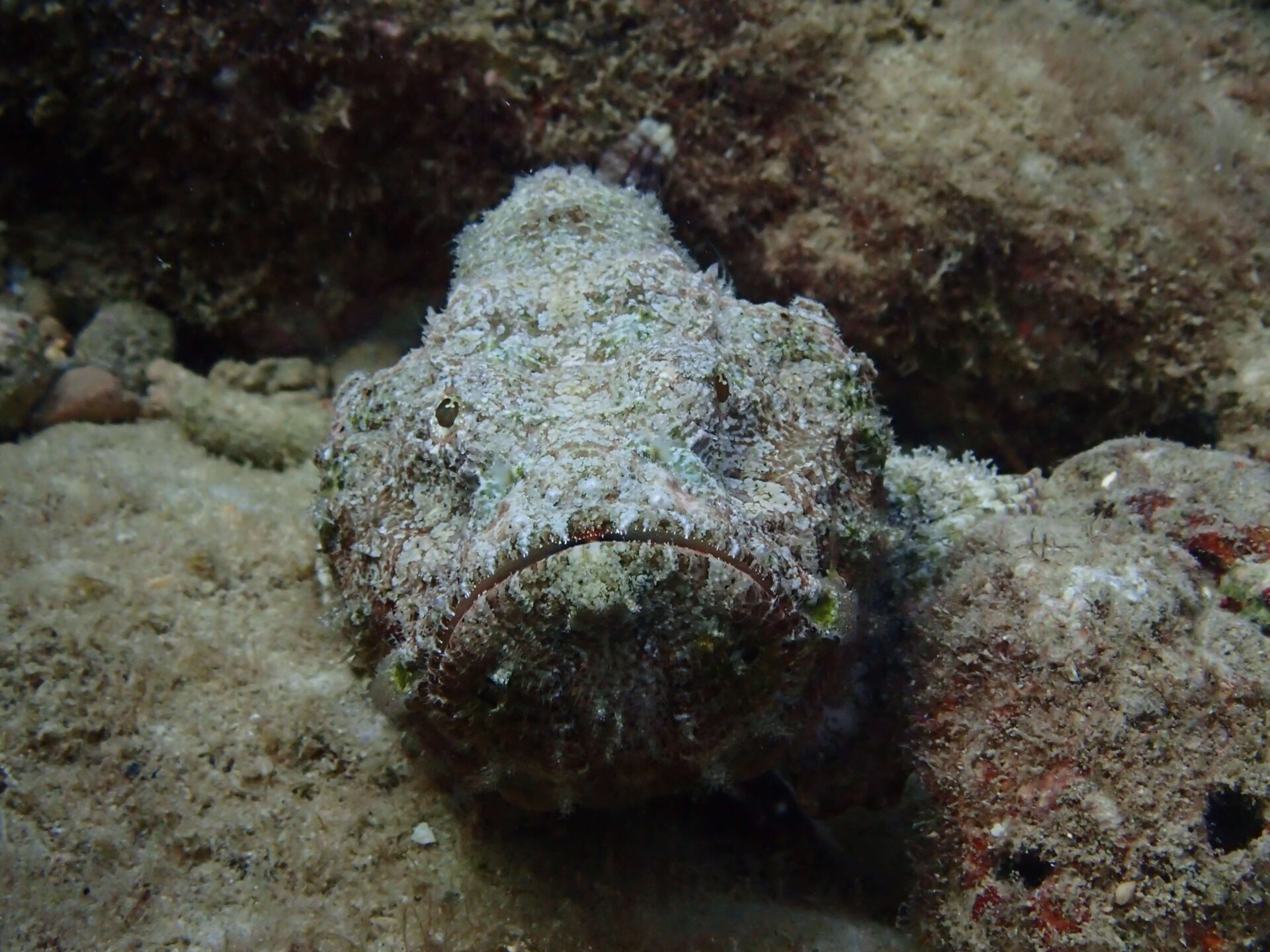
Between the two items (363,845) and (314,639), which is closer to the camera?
(363,845)

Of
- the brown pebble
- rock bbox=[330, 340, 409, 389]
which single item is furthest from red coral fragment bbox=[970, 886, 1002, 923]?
the brown pebble

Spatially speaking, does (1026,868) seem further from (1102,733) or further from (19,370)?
(19,370)

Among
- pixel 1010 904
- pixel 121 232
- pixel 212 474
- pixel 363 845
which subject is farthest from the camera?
pixel 121 232

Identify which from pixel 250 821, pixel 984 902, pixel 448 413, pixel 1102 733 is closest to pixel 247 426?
pixel 250 821

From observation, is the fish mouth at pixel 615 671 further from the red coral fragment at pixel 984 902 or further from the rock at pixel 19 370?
the rock at pixel 19 370

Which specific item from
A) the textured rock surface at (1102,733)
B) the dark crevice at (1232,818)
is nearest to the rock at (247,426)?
the textured rock surface at (1102,733)

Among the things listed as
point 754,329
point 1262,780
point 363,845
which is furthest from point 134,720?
point 1262,780

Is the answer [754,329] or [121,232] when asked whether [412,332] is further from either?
[754,329]
